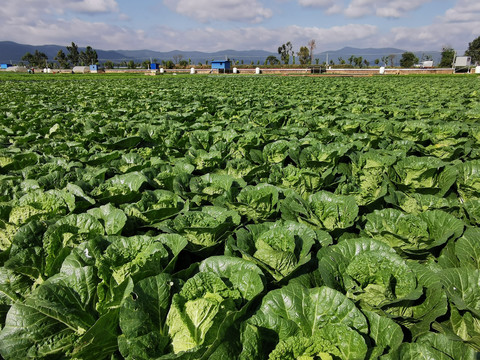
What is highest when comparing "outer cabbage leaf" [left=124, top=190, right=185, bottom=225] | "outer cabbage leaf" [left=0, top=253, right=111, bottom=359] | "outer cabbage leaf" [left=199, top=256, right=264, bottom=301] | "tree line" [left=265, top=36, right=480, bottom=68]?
"tree line" [left=265, top=36, right=480, bottom=68]

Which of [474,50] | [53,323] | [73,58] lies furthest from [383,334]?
[73,58]

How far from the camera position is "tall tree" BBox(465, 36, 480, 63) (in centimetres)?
9875

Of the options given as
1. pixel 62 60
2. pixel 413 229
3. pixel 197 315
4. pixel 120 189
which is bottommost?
pixel 197 315

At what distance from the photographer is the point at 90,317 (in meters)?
2.00

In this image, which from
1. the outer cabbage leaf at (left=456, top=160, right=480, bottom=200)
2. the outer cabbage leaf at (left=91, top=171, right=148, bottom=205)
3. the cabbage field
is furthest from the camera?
the outer cabbage leaf at (left=456, top=160, right=480, bottom=200)

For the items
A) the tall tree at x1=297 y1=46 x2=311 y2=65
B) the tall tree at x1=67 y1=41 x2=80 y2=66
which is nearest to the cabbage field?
the tall tree at x1=297 y1=46 x2=311 y2=65

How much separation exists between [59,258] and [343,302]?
86.3 inches

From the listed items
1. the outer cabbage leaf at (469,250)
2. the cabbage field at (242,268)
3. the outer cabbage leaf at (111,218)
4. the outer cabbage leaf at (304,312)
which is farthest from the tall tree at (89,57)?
the outer cabbage leaf at (469,250)

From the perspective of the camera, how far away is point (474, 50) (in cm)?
10138

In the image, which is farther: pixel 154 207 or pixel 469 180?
pixel 469 180

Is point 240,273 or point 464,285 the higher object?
point 240,273

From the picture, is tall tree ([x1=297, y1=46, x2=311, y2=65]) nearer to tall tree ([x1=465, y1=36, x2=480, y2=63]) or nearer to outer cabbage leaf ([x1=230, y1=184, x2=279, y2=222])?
tall tree ([x1=465, y1=36, x2=480, y2=63])

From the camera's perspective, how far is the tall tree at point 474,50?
98.8 m

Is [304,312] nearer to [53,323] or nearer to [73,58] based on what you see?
[53,323]
